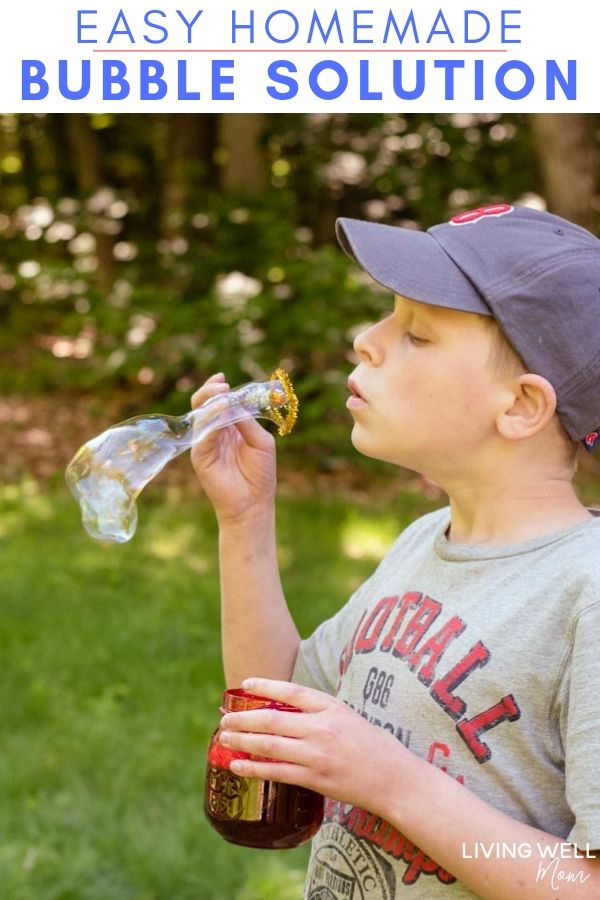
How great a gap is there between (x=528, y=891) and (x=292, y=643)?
0.61 meters

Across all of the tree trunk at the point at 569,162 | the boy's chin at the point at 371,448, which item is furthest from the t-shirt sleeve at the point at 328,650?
the tree trunk at the point at 569,162

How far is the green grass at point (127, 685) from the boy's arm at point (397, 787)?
170 centimetres

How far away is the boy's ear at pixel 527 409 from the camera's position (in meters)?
1.42

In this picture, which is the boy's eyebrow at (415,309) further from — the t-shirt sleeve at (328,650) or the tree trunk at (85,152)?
the tree trunk at (85,152)

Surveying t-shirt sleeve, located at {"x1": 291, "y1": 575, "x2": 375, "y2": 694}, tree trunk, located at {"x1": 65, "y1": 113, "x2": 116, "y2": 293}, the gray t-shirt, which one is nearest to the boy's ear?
the gray t-shirt

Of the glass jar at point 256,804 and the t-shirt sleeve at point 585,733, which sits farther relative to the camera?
the glass jar at point 256,804

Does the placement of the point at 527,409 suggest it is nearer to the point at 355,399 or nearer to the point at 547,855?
the point at 355,399

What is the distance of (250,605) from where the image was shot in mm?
1732

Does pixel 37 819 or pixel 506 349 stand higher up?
pixel 506 349

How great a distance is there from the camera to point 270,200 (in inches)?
273

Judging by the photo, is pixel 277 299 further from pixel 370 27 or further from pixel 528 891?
pixel 528 891

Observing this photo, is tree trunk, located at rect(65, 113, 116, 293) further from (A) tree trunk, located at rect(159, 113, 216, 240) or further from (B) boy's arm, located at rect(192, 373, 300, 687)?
(B) boy's arm, located at rect(192, 373, 300, 687)

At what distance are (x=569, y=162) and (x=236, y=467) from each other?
528cm

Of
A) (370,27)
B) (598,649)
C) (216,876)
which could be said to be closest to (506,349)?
(598,649)
